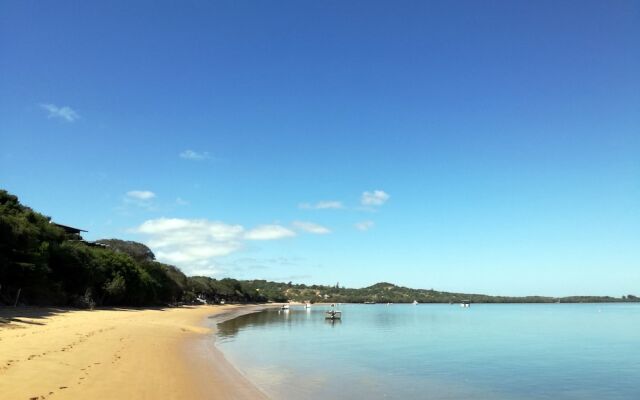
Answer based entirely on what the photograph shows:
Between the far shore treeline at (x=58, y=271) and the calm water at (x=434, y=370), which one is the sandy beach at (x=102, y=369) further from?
the far shore treeline at (x=58, y=271)

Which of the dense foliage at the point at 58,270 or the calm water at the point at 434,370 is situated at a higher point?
the dense foliage at the point at 58,270

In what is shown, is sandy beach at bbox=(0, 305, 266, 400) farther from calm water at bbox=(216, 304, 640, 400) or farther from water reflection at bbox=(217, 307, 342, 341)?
water reflection at bbox=(217, 307, 342, 341)

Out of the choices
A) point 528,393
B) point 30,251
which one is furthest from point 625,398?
point 30,251

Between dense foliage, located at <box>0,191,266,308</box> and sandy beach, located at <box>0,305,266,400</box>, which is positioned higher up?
dense foliage, located at <box>0,191,266,308</box>

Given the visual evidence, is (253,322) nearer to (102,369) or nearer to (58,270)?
(58,270)

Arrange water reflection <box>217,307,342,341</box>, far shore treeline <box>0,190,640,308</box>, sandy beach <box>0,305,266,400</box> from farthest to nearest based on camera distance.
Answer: water reflection <box>217,307,342,341</box> → far shore treeline <box>0,190,640,308</box> → sandy beach <box>0,305,266,400</box>

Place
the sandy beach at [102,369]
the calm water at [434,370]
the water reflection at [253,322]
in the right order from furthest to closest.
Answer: the water reflection at [253,322]
the calm water at [434,370]
the sandy beach at [102,369]

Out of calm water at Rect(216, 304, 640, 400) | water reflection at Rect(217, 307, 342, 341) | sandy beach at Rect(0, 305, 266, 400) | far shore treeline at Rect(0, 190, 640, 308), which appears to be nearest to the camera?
sandy beach at Rect(0, 305, 266, 400)

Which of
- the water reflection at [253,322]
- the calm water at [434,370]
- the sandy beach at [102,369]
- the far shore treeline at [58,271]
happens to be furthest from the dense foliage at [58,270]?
the calm water at [434,370]

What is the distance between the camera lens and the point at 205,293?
14788 centimetres

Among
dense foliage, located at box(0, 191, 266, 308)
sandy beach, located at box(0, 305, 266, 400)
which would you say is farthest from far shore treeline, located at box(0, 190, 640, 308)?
sandy beach, located at box(0, 305, 266, 400)

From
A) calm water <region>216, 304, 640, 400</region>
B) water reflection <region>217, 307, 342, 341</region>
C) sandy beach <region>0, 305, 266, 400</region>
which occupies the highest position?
water reflection <region>217, 307, 342, 341</region>

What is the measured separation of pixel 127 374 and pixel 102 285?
51.1 metres

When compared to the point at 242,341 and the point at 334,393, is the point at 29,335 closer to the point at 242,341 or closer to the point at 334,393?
the point at 334,393
